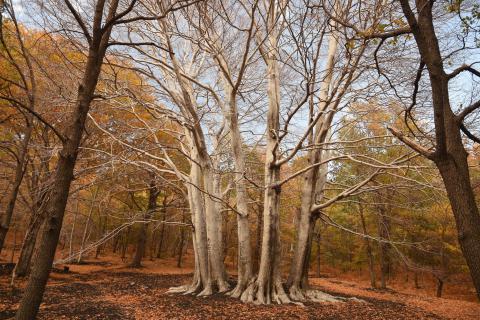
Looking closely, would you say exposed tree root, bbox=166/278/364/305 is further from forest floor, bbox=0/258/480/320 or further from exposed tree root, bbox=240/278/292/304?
forest floor, bbox=0/258/480/320

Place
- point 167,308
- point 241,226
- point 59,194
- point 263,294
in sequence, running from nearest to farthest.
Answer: point 59,194 → point 167,308 → point 263,294 → point 241,226

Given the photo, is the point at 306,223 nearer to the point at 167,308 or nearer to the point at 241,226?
the point at 241,226

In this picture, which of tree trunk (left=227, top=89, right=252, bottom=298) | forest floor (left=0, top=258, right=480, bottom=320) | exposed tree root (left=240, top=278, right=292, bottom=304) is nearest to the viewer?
forest floor (left=0, top=258, right=480, bottom=320)

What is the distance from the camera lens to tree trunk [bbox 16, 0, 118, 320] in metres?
2.49

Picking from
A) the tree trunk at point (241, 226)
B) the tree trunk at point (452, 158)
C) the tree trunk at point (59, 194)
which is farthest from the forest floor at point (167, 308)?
the tree trunk at point (452, 158)

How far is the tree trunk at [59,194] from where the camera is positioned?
2.49 m

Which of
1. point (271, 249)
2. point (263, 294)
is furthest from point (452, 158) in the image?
point (263, 294)

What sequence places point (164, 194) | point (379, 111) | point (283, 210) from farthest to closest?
point (164, 194), point (283, 210), point (379, 111)

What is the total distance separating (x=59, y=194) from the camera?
2602 millimetres

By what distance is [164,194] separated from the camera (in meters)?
21.6

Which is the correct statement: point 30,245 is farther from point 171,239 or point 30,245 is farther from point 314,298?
point 171,239

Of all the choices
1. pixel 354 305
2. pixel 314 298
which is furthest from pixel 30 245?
pixel 354 305

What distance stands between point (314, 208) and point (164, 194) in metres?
14.7

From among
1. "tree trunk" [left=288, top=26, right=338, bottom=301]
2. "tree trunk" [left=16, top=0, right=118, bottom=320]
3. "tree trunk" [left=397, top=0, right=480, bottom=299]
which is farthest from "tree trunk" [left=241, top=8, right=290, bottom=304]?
"tree trunk" [left=16, top=0, right=118, bottom=320]
